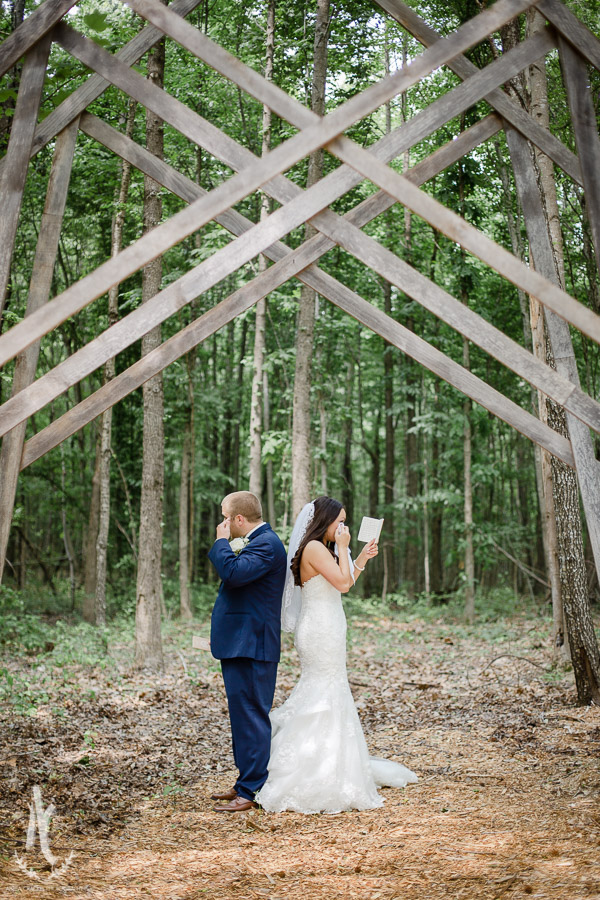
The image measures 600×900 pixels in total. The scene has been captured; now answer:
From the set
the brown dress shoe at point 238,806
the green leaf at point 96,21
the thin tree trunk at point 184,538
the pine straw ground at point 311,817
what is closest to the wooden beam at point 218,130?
the green leaf at point 96,21

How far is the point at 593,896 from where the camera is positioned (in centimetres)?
326

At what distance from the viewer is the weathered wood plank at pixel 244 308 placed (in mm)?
4547

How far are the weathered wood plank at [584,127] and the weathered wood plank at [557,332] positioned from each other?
695 mm

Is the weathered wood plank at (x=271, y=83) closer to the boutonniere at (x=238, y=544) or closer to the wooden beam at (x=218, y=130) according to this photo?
the wooden beam at (x=218, y=130)

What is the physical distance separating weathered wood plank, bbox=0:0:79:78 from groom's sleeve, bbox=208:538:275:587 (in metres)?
3.12

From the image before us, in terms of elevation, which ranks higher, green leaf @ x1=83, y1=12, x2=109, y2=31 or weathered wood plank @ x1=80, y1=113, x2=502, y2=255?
green leaf @ x1=83, y1=12, x2=109, y2=31

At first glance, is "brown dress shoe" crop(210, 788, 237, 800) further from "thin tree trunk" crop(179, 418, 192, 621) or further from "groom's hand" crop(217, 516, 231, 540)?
"thin tree trunk" crop(179, 418, 192, 621)

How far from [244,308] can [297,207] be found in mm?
1381

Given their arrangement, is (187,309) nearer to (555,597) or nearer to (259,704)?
(555,597)

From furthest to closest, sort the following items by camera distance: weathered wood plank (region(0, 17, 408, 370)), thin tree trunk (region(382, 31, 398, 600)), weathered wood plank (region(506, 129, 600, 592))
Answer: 1. thin tree trunk (region(382, 31, 398, 600))
2. weathered wood plank (region(506, 129, 600, 592))
3. weathered wood plank (region(0, 17, 408, 370))

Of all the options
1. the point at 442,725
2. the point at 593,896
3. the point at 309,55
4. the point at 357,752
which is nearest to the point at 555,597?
the point at 442,725

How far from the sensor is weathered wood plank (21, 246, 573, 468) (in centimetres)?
455

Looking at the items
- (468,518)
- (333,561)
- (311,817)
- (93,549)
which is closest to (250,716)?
(311,817)

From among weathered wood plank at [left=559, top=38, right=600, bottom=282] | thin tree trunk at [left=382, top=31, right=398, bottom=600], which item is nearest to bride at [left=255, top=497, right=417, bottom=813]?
weathered wood plank at [left=559, top=38, right=600, bottom=282]
